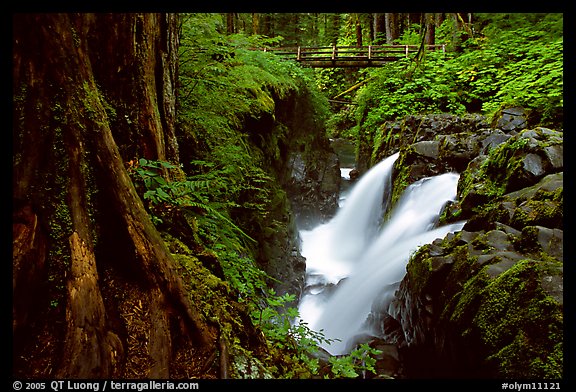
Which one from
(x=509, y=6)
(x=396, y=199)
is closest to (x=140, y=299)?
(x=509, y=6)

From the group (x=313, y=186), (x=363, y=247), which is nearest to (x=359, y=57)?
(x=313, y=186)

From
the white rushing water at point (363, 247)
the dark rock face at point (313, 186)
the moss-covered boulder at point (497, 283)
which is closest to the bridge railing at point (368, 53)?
the dark rock face at point (313, 186)

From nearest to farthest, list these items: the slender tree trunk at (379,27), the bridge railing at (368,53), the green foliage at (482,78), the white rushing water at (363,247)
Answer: the white rushing water at (363,247) < the green foliage at (482,78) < the bridge railing at (368,53) < the slender tree trunk at (379,27)

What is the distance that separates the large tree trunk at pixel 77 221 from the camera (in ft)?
5.82

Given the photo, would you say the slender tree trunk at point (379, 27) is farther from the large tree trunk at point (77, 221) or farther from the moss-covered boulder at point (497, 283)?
the large tree trunk at point (77, 221)

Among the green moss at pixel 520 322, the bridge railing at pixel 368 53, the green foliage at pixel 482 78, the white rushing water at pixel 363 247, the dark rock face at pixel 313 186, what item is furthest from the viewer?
the bridge railing at pixel 368 53

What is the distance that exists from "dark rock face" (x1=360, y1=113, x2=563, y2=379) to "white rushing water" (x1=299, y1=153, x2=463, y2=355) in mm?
660

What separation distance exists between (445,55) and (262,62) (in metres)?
10.8

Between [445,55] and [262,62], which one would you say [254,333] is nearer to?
[262,62]

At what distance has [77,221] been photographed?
1.97m

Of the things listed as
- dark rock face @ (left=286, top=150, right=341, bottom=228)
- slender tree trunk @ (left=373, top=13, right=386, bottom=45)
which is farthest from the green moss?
slender tree trunk @ (left=373, top=13, right=386, bottom=45)

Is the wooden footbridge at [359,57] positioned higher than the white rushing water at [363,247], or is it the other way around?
the wooden footbridge at [359,57]

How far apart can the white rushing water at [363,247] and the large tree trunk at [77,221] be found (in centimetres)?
503

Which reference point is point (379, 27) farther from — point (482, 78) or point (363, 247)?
point (363, 247)
